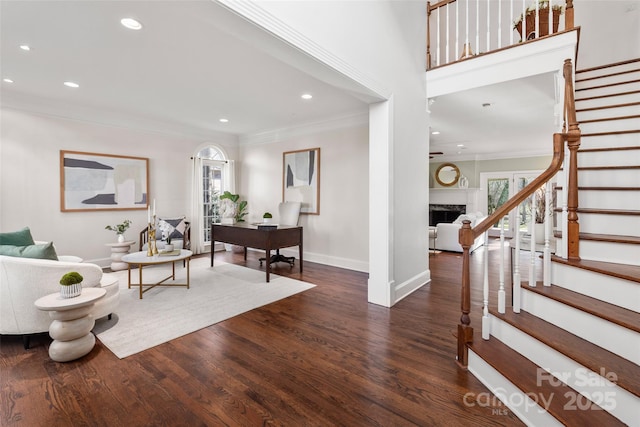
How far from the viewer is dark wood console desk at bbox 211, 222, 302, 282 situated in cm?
409

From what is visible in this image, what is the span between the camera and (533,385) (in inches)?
59.7

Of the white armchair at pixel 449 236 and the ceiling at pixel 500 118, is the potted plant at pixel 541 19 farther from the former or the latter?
the white armchair at pixel 449 236

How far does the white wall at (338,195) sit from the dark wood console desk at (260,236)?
2.66 ft

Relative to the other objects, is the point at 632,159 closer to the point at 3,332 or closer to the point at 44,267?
the point at 44,267

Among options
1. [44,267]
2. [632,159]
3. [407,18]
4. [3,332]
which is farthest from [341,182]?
[3,332]

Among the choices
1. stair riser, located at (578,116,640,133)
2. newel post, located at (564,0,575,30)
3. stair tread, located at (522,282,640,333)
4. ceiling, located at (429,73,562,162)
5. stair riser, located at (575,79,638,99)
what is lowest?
stair tread, located at (522,282,640,333)

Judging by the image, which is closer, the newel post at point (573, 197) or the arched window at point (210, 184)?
the newel post at point (573, 197)

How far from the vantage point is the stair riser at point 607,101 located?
3000 millimetres

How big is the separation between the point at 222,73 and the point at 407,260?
317 cm

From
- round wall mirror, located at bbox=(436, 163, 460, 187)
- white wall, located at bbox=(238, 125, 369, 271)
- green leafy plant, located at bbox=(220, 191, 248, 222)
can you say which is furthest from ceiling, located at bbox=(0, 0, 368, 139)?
round wall mirror, located at bbox=(436, 163, 460, 187)

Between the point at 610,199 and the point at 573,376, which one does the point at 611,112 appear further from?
the point at 573,376

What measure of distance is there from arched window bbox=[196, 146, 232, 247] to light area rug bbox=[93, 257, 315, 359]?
1.66 meters

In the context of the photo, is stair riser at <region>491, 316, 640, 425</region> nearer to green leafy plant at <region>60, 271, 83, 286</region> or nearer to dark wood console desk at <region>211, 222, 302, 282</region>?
dark wood console desk at <region>211, 222, 302, 282</region>

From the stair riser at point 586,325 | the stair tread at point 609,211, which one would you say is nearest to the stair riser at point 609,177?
the stair tread at point 609,211
